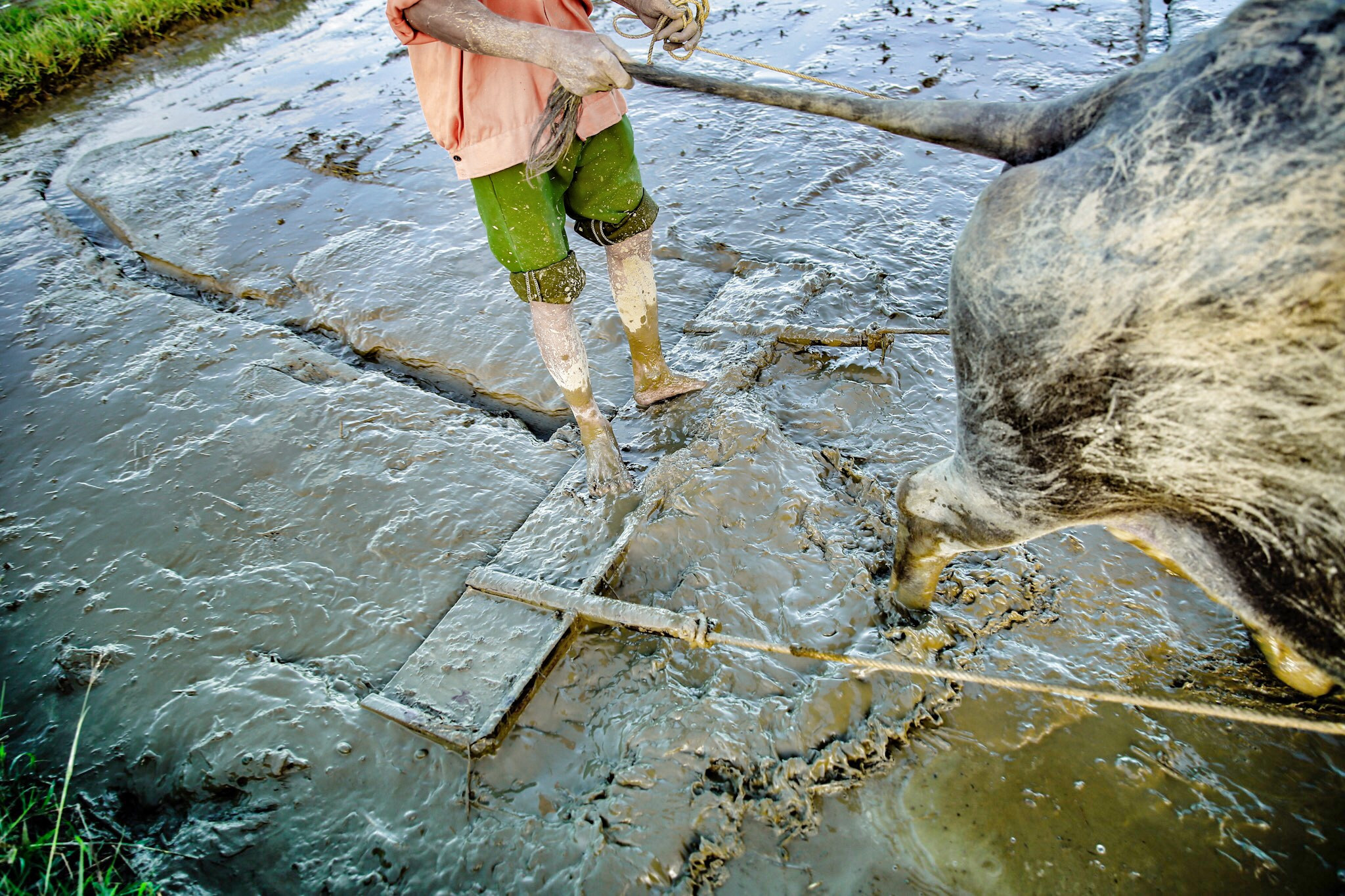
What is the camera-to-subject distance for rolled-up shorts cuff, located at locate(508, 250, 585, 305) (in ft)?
8.45

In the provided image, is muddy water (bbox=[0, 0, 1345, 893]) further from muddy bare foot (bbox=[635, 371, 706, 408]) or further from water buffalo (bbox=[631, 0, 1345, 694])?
water buffalo (bbox=[631, 0, 1345, 694])

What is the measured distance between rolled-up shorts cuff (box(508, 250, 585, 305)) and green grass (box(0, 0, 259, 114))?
8.28 meters

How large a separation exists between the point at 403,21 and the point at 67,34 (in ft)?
29.4

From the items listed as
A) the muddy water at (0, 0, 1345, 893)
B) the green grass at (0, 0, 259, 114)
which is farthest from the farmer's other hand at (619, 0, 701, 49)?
the green grass at (0, 0, 259, 114)

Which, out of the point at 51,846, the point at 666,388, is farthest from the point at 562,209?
the point at 51,846

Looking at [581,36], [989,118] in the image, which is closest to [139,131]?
[581,36]

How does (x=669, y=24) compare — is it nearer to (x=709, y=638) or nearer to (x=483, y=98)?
(x=483, y=98)

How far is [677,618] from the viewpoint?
221cm

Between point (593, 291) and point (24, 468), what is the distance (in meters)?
2.82

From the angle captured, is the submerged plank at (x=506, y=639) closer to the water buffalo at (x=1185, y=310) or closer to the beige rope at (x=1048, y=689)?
the beige rope at (x=1048, y=689)

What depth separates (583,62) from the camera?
1960mm

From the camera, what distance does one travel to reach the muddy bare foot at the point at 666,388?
3.20 m

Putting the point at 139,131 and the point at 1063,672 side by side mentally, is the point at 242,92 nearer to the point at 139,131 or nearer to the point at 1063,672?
the point at 139,131

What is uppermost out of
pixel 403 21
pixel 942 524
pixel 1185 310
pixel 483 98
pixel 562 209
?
pixel 403 21
